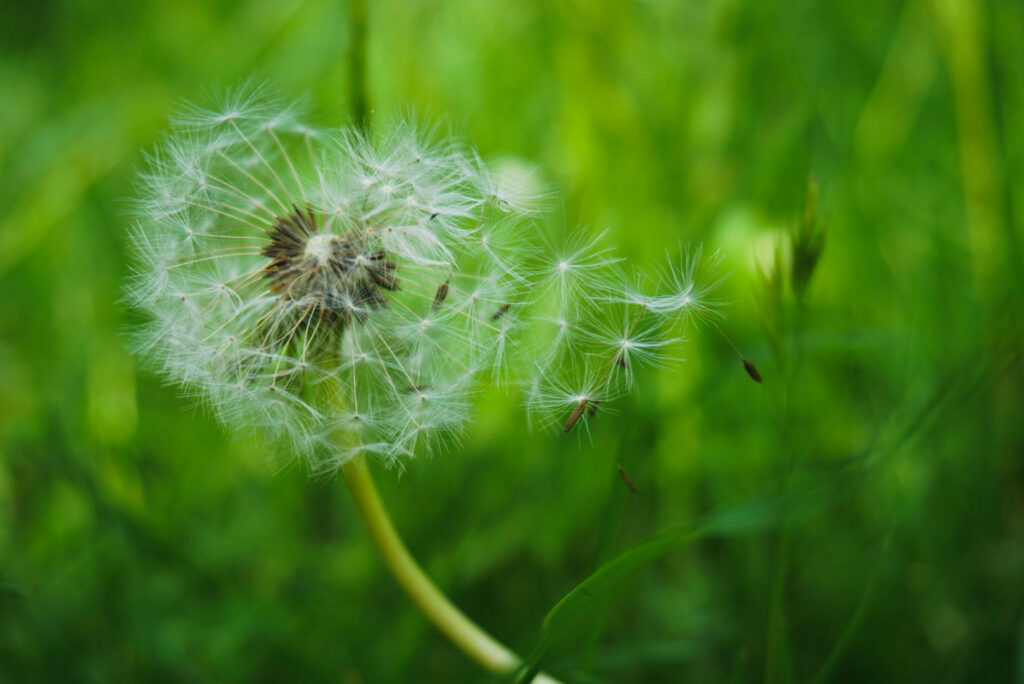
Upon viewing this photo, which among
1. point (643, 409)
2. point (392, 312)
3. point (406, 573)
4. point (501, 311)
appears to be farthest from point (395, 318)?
point (643, 409)

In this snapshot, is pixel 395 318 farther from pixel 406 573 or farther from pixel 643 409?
pixel 643 409

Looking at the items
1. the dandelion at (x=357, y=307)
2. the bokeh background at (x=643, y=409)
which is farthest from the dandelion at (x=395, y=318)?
the bokeh background at (x=643, y=409)

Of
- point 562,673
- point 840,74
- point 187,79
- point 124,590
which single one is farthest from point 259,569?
point 840,74

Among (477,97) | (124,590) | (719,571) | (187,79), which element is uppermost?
(187,79)

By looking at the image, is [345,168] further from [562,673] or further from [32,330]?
[32,330]

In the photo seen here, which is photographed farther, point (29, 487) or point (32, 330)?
point (32, 330)

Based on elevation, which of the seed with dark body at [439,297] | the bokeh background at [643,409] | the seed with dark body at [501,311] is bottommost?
the bokeh background at [643,409]

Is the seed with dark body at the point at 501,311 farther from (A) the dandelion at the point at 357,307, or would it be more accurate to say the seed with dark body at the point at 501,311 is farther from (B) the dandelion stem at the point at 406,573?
(B) the dandelion stem at the point at 406,573
